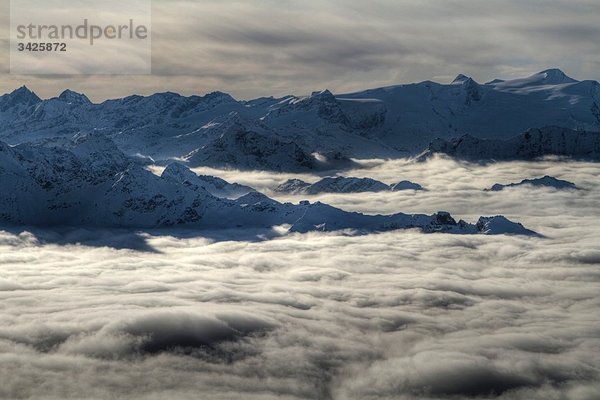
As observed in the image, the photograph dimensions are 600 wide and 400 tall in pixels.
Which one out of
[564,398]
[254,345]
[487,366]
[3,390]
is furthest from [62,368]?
[564,398]

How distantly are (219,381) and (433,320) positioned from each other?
6210 cm

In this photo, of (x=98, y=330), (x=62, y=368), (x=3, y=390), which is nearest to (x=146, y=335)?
(x=98, y=330)

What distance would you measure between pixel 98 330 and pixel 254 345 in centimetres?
3452

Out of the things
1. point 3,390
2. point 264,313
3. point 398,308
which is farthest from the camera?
point 398,308

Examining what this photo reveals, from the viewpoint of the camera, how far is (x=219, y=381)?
135m

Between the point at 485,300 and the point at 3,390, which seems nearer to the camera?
the point at 3,390

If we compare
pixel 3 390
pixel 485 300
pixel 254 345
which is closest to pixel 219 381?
pixel 254 345

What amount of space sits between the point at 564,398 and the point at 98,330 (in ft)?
317

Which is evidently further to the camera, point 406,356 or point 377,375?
point 406,356

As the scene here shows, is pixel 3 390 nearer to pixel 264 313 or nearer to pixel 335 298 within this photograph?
pixel 264 313

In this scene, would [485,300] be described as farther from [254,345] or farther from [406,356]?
[254,345]

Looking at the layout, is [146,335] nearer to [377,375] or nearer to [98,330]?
[98,330]

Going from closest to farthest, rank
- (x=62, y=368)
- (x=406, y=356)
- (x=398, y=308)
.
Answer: (x=62, y=368)
(x=406, y=356)
(x=398, y=308)

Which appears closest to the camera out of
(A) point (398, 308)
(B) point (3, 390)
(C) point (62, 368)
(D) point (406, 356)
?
(B) point (3, 390)
